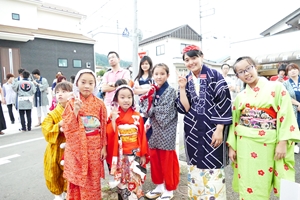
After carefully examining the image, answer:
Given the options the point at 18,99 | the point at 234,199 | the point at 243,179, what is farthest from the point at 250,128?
the point at 18,99

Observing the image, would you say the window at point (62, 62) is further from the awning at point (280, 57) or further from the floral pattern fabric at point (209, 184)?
the floral pattern fabric at point (209, 184)

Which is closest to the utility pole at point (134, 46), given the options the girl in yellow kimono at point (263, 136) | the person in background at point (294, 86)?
the person in background at point (294, 86)

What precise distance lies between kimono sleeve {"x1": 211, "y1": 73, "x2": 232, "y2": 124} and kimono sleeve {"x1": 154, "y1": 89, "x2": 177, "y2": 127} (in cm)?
71

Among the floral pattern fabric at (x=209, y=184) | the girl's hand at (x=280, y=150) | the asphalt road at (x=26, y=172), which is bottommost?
the asphalt road at (x=26, y=172)

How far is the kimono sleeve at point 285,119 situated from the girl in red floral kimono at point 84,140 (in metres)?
1.79

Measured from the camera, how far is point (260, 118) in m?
1.89

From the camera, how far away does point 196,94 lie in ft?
7.07

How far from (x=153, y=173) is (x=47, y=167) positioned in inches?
53.3

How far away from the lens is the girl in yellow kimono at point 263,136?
181cm

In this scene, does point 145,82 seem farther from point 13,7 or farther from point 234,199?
point 13,7

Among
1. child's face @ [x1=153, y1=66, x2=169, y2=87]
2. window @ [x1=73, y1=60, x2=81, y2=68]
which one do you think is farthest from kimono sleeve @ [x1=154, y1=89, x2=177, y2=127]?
window @ [x1=73, y1=60, x2=81, y2=68]

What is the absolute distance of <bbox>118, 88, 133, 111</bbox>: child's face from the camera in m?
2.45

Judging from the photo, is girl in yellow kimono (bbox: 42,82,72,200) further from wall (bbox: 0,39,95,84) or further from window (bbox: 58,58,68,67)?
window (bbox: 58,58,68,67)

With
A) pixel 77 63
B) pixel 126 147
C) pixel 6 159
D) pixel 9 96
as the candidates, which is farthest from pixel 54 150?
pixel 77 63
